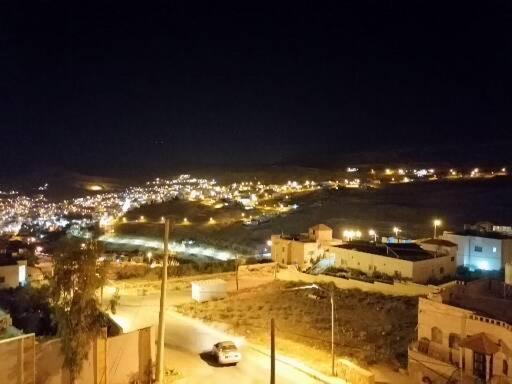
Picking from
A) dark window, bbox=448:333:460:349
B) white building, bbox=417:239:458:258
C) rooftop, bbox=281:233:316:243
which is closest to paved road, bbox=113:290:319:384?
dark window, bbox=448:333:460:349

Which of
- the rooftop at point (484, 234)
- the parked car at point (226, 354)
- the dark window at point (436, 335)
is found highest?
the rooftop at point (484, 234)

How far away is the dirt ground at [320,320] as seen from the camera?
845 inches

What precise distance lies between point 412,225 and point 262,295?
36.7 meters

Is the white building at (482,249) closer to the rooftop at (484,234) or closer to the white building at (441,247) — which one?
the rooftop at (484,234)

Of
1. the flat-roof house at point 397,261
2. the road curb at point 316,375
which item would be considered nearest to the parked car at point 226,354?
the road curb at point 316,375

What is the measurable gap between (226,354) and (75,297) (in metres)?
7.03

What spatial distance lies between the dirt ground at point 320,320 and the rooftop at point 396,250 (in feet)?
13.2

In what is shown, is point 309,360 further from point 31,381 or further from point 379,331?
point 31,381

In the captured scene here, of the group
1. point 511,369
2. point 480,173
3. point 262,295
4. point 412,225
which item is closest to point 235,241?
point 412,225

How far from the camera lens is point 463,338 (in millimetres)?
18797

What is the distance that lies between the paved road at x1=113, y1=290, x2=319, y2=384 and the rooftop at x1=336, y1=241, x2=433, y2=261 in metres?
13.5

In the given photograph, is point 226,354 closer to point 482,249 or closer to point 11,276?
point 482,249

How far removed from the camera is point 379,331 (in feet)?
79.7

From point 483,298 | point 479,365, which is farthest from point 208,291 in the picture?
point 479,365
